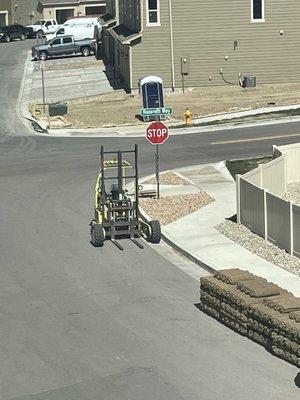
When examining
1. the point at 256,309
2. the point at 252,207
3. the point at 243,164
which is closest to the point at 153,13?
the point at 243,164

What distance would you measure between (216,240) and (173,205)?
463 cm

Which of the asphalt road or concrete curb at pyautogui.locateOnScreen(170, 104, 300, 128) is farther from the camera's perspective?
concrete curb at pyautogui.locateOnScreen(170, 104, 300, 128)

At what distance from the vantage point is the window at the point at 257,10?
185ft

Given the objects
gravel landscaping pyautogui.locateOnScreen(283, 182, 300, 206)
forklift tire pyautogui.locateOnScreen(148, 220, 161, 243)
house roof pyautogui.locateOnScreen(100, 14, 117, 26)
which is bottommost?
gravel landscaping pyautogui.locateOnScreen(283, 182, 300, 206)

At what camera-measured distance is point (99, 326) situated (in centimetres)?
1880

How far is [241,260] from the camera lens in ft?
77.4

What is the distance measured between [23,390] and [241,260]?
9.16 meters

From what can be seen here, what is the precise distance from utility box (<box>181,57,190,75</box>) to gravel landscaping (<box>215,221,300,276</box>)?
29.9 meters

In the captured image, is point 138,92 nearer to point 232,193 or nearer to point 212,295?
point 232,193

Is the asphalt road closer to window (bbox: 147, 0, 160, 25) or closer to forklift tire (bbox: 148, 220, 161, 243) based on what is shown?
forklift tire (bbox: 148, 220, 161, 243)

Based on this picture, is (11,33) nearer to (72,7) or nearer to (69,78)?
(72,7)

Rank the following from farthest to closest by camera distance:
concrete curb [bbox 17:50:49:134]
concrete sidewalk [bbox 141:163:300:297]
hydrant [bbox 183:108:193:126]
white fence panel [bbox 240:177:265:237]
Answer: concrete curb [bbox 17:50:49:134], hydrant [bbox 183:108:193:126], white fence panel [bbox 240:177:265:237], concrete sidewalk [bbox 141:163:300:297]

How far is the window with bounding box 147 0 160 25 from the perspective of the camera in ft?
182

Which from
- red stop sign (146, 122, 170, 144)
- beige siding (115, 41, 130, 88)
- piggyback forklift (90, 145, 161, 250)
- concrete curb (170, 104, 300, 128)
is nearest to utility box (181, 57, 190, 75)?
beige siding (115, 41, 130, 88)
